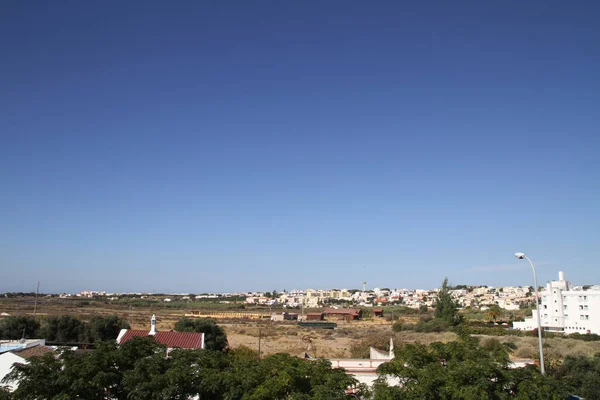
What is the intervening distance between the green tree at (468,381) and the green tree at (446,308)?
49001 mm

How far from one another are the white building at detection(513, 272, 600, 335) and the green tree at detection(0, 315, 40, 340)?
5971 cm

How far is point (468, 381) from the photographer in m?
15.5

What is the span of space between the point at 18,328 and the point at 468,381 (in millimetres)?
43017

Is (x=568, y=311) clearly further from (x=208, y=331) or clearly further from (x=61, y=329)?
(x=61, y=329)

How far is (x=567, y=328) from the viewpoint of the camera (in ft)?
215

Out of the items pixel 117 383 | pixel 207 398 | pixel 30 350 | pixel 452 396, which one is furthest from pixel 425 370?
pixel 30 350

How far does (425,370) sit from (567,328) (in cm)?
6108

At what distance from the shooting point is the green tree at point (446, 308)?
63.6m

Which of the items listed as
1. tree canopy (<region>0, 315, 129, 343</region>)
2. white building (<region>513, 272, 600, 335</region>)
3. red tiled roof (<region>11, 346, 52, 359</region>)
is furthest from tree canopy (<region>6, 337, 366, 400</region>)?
white building (<region>513, 272, 600, 335</region>)

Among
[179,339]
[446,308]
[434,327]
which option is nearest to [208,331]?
[179,339]

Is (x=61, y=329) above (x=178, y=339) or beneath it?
beneath

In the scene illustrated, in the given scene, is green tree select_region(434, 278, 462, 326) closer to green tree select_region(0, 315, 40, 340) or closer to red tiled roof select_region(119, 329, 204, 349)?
red tiled roof select_region(119, 329, 204, 349)

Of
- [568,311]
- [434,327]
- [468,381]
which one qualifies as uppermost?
[468,381]

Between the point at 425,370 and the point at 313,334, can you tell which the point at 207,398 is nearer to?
the point at 425,370
